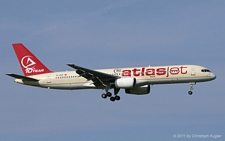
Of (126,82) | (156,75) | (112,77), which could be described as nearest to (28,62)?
(112,77)

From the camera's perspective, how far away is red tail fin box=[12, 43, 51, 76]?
81.2 m

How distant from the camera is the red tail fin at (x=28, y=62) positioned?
81.2m

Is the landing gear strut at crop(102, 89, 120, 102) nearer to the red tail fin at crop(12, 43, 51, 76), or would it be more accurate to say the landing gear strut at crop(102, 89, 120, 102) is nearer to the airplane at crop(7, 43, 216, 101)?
the airplane at crop(7, 43, 216, 101)

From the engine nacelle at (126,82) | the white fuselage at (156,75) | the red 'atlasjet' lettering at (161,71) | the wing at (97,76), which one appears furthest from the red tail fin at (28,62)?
the red 'atlasjet' lettering at (161,71)

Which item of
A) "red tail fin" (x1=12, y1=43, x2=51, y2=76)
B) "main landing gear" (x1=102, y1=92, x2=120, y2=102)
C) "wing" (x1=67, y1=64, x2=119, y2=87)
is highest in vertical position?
"red tail fin" (x1=12, y1=43, x2=51, y2=76)

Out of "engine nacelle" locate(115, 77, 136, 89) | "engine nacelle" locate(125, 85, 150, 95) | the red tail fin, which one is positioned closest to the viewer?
"engine nacelle" locate(115, 77, 136, 89)

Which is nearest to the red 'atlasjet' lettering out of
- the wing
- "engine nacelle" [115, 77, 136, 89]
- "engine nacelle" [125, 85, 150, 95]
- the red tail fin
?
"engine nacelle" [115, 77, 136, 89]

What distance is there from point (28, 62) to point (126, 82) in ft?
52.0

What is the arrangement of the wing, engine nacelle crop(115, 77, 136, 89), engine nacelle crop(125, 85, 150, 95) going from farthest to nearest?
engine nacelle crop(125, 85, 150, 95), engine nacelle crop(115, 77, 136, 89), the wing

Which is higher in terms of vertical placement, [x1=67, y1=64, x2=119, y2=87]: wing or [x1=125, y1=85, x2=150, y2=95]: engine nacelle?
[x1=67, y1=64, x2=119, y2=87]: wing

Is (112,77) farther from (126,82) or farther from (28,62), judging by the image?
(28,62)

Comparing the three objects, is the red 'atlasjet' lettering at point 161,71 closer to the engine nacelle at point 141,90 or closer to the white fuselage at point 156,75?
the white fuselage at point 156,75

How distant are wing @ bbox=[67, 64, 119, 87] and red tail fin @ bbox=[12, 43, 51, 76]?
7.89 metres

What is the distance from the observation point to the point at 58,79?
258ft
